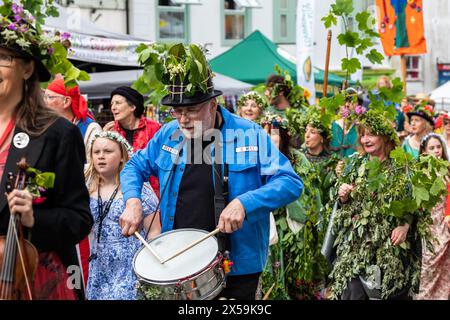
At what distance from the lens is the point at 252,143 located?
222 inches

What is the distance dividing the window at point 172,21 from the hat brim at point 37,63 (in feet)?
72.6

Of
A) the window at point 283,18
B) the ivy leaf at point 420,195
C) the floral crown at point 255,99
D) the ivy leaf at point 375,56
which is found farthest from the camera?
the window at point 283,18

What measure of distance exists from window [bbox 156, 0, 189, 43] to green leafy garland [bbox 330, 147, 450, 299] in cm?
1900

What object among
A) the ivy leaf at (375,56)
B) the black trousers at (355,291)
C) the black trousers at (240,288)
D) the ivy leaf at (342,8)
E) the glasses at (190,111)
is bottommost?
the black trousers at (355,291)

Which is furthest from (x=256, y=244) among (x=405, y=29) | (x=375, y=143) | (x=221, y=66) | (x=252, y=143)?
(x=221, y=66)

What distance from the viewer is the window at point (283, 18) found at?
29297mm

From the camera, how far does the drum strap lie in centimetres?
545

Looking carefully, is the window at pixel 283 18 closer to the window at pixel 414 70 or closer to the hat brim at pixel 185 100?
the window at pixel 414 70

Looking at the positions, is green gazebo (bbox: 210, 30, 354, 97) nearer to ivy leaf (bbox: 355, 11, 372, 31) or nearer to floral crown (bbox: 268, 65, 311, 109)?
floral crown (bbox: 268, 65, 311, 109)

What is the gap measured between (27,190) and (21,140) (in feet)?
1.10

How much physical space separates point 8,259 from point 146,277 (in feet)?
4.47

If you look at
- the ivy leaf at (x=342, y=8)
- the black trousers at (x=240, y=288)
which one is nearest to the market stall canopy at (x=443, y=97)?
the ivy leaf at (x=342, y=8)

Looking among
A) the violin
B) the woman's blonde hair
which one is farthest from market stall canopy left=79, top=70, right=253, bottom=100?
the violin

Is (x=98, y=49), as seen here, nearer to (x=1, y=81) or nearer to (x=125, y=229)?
(x=125, y=229)
